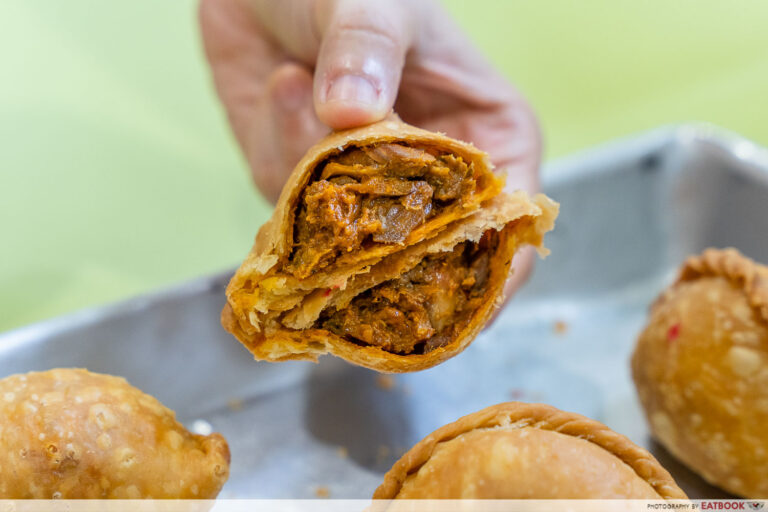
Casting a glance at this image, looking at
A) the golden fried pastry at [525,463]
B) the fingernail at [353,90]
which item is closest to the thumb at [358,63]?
the fingernail at [353,90]

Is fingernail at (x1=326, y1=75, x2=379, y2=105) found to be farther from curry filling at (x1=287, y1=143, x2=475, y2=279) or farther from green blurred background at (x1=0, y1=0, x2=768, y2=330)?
green blurred background at (x1=0, y1=0, x2=768, y2=330)

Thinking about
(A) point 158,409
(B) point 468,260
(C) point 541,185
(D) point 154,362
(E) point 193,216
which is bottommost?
(E) point 193,216

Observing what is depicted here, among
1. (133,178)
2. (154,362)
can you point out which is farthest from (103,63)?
(154,362)

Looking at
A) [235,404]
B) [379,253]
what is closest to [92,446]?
[379,253]

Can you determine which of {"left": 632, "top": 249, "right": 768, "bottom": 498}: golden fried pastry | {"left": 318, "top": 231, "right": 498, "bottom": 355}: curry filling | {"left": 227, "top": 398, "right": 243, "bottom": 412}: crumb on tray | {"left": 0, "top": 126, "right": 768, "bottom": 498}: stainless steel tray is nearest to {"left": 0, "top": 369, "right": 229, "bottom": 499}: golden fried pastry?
{"left": 0, "top": 126, "right": 768, "bottom": 498}: stainless steel tray

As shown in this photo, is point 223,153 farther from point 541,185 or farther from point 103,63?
point 541,185

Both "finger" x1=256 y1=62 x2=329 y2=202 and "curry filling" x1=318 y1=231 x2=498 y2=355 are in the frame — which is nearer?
"curry filling" x1=318 y1=231 x2=498 y2=355

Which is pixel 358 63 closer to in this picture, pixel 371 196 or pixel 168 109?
pixel 371 196
